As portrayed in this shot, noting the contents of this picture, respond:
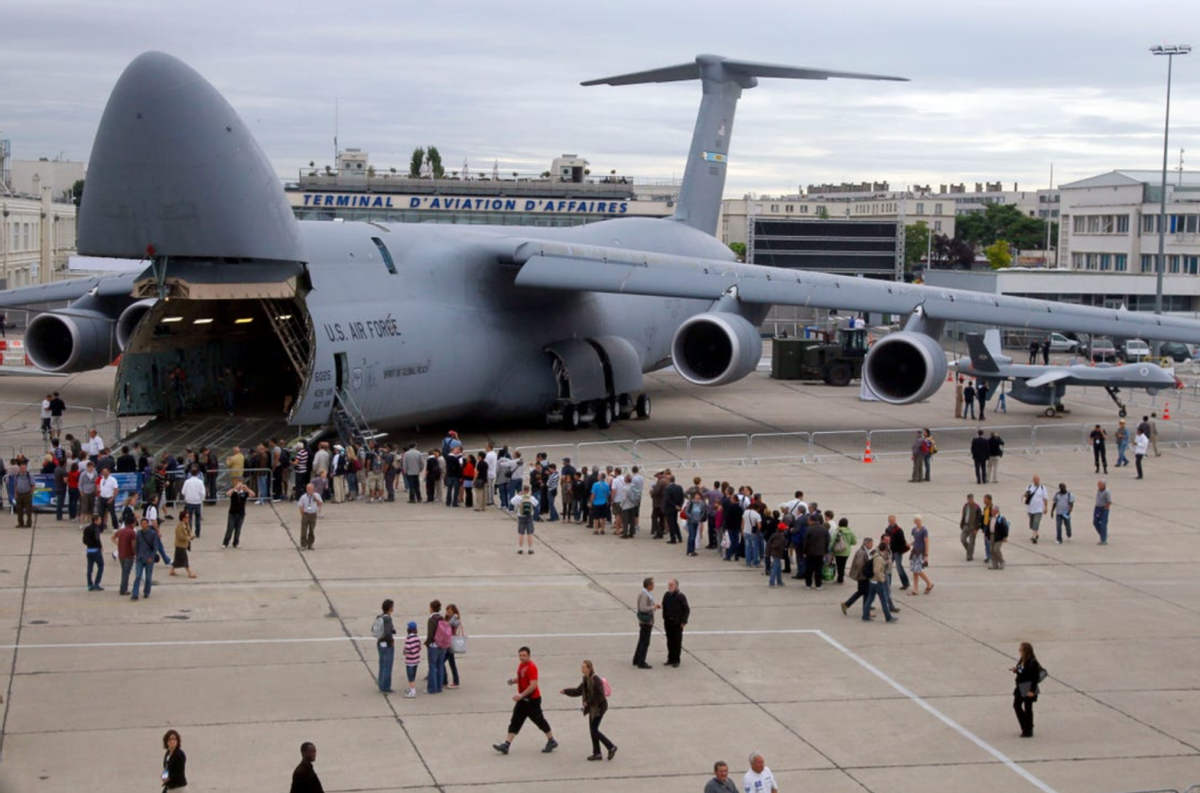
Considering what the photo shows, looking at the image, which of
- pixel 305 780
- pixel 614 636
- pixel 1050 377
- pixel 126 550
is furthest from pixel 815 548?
A: pixel 1050 377

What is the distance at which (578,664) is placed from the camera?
15.6m

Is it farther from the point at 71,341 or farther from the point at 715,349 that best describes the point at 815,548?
the point at 71,341

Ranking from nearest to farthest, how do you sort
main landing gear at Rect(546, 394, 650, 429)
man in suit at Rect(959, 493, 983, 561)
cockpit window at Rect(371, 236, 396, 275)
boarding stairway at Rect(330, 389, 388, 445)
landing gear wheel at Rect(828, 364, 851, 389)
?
man in suit at Rect(959, 493, 983, 561) → boarding stairway at Rect(330, 389, 388, 445) → cockpit window at Rect(371, 236, 396, 275) → main landing gear at Rect(546, 394, 650, 429) → landing gear wheel at Rect(828, 364, 851, 389)

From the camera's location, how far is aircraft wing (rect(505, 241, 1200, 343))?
102 feet

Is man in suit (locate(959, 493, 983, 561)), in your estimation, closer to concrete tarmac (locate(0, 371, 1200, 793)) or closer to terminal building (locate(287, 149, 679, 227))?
concrete tarmac (locate(0, 371, 1200, 793))

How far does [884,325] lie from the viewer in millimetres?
73938

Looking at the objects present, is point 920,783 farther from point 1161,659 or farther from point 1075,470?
point 1075,470

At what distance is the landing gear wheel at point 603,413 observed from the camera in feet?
110

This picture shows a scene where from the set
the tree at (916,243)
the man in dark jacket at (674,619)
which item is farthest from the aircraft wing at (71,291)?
A: the tree at (916,243)

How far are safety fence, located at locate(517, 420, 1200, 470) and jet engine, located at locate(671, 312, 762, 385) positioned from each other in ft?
4.36

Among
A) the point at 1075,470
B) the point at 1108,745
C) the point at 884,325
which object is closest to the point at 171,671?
the point at 1108,745

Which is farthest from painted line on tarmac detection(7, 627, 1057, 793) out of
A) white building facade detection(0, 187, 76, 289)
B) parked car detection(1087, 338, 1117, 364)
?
white building facade detection(0, 187, 76, 289)

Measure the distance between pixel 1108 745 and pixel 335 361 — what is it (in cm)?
1614

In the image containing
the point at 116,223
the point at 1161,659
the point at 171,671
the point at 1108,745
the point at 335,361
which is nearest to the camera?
the point at 1108,745
